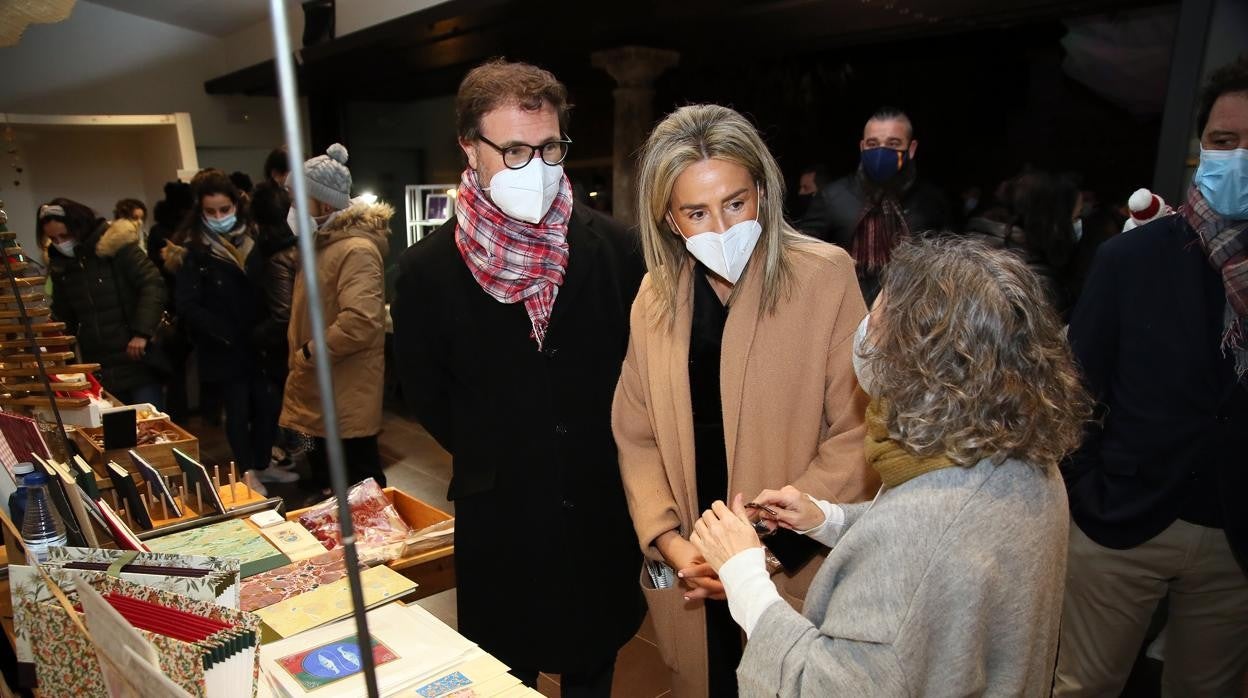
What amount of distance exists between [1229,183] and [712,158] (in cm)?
125

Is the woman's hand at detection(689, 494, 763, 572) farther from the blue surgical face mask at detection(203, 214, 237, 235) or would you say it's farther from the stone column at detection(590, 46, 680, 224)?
the blue surgical face mask at detection(203, 214, 237, 235)

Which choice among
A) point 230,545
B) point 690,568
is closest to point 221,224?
point 230,545

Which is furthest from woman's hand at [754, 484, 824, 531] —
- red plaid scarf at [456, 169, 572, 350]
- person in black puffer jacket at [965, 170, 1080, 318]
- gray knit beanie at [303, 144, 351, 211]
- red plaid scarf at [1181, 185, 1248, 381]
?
gray knit beanie at [303, 144, 351, 211]

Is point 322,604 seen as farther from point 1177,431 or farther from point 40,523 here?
point 1177,431

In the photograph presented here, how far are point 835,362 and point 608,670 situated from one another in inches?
39.5

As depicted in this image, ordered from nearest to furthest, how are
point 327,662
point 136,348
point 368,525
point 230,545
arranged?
point 327,662 < point 230,545 < point 368,525 < point 136,348

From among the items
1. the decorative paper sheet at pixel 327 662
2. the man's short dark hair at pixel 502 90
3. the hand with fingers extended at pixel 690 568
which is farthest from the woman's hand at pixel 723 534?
the man's short dark hair at pixel 502 90

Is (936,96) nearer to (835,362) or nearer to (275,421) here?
(835,362)

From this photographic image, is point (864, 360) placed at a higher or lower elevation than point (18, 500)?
higher

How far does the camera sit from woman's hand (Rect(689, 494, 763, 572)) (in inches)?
49.4

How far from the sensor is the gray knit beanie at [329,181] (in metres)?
3.44

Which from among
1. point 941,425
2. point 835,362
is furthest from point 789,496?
point 941,425

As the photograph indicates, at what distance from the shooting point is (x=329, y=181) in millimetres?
3479

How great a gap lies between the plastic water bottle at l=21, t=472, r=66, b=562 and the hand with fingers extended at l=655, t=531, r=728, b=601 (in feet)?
3.70
